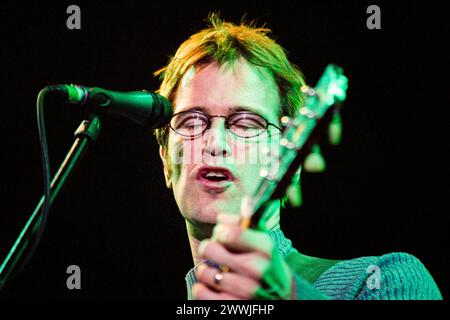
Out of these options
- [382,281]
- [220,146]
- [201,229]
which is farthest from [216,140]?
[382,281]

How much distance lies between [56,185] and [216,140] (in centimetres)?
72

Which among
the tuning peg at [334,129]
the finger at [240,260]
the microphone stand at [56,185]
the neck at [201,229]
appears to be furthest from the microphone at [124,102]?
the tuning peg at [334,129]

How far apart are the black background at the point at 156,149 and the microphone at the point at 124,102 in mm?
942

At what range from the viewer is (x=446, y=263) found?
2156 mm

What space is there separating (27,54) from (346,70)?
1.74m

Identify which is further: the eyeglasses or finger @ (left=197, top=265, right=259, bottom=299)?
the eyeglasses

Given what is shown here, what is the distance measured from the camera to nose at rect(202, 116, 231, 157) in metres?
1.91

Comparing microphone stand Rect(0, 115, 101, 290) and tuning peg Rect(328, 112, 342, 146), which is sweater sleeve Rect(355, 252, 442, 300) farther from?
microphone stand Rect(0, 115, 101, 290)

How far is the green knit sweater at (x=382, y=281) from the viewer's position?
149cm

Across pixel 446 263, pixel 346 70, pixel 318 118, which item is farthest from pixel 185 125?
pixel 446 263

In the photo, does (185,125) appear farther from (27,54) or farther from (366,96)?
(27,54)

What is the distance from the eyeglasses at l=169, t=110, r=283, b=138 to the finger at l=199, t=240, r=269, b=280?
92 centimetres

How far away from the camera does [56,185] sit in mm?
1391

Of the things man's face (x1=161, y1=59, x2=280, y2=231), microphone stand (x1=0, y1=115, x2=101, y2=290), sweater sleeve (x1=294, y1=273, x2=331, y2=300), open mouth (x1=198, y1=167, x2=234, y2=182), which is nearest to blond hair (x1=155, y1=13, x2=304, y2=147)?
man's face (x1=161, y1=59, x2=280, y2=231)
